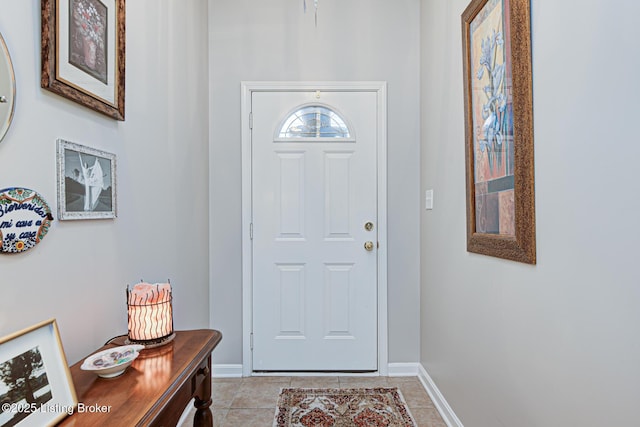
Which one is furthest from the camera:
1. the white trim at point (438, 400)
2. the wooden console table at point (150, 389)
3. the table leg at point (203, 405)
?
the white trim at point (438, 400)

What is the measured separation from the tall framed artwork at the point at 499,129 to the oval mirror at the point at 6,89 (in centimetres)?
152

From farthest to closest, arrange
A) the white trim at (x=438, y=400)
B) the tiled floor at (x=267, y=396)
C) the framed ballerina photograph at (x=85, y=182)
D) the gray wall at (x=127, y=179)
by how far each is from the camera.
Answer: the tiled floor at (x=267, y=396) < the white trim at (x=438, y=400) < the framed ballerina photograph at (x=85, y=182) < the gray wall at (x=127, y=179)

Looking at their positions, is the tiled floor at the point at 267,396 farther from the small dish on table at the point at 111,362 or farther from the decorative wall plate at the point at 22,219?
the decorative wall plate at the point at 22,219

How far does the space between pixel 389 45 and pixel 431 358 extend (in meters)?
2.16

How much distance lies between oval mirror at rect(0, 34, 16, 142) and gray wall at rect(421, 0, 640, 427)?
149cm

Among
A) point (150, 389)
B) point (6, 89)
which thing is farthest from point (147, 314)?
point (6, 89)

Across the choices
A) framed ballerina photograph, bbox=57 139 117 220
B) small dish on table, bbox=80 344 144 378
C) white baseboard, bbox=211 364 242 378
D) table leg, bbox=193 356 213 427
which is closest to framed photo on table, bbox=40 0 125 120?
framed ballerina photograph, bbox=57 139 117 220

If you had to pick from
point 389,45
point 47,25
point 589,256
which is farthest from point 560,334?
point 389,45

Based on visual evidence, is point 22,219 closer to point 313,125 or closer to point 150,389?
point 150,389

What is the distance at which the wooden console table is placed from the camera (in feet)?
2.72

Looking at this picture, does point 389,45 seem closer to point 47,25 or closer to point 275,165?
point 275,165

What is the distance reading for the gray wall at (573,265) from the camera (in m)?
0.84

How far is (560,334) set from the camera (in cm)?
108

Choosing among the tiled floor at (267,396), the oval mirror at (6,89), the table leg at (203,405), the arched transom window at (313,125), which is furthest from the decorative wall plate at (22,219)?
the arched transom window at (313,125)
